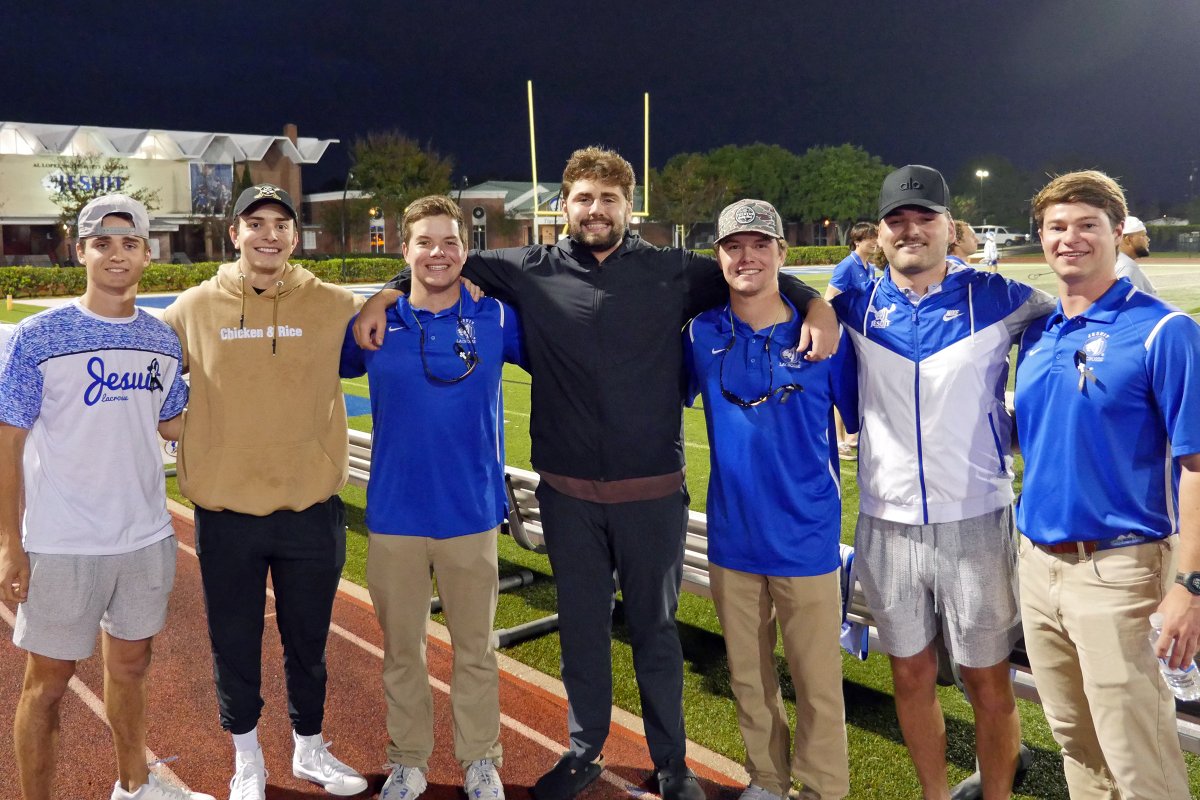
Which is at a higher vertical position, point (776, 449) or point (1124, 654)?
point (776, 449)

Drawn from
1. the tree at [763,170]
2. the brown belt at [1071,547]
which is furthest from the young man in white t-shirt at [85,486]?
the tree at [763,170]

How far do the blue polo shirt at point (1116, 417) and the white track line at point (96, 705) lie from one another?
3.39 m

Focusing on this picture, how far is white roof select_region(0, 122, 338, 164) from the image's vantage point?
53906 mm

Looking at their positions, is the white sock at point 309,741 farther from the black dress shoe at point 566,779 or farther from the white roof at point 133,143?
the white roof at point 133,143

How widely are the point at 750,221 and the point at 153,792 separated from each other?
9.99 feet

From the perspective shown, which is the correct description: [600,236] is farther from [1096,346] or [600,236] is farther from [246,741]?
[246,741]

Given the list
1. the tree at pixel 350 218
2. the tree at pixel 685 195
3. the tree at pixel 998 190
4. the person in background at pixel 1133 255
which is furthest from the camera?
the tree at pixel 998 190

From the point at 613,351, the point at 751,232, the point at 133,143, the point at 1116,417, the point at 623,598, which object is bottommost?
the point at 623,598

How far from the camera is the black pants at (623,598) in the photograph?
3.56m

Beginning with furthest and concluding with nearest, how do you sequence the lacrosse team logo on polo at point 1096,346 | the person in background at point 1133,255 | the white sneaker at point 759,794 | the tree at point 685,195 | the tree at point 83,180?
the tree at point 685,195, the tree at point 83,180, the person in background at point 1133,255, the white sneaker at point 759,794, the lacrosse team logo on polo at point 1096,346

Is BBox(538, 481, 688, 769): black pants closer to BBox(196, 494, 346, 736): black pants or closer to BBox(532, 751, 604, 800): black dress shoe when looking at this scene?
BBox(532, 751, 604, 800): black dress shoe

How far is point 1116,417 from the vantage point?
9.12 feet

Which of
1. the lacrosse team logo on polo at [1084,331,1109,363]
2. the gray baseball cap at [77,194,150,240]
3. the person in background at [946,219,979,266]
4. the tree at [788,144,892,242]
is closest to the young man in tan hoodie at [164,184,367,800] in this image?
the gray baseball cap at [77,194,150,240]

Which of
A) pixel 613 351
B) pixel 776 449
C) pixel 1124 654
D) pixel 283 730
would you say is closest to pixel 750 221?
pixel 613 351
